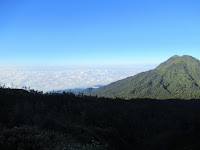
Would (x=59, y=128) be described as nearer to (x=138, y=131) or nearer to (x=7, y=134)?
(x=7, y=134)

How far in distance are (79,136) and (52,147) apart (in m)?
3.86

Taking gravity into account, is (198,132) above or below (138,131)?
above

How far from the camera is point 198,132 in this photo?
8.73 m

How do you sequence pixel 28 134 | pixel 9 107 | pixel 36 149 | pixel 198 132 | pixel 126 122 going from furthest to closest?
pixel 9 107
pixel 126 122
pixel 28 134
pixel 198 132
pixel 36 149

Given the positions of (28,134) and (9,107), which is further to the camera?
(9,107)

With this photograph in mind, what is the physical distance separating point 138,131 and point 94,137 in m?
3.89

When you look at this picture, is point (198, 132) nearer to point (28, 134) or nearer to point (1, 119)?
point (28, 134)

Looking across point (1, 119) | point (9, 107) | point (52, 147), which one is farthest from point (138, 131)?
point (9, 107)

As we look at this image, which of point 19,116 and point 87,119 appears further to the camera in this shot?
point 87,119


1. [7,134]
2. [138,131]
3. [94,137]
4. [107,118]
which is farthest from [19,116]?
[138,131]

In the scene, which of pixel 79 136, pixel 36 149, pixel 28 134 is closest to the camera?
pixel 36 149

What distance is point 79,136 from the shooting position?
12.0 m

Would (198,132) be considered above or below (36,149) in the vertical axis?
above

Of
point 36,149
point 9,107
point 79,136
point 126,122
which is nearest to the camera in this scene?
point 36,149
